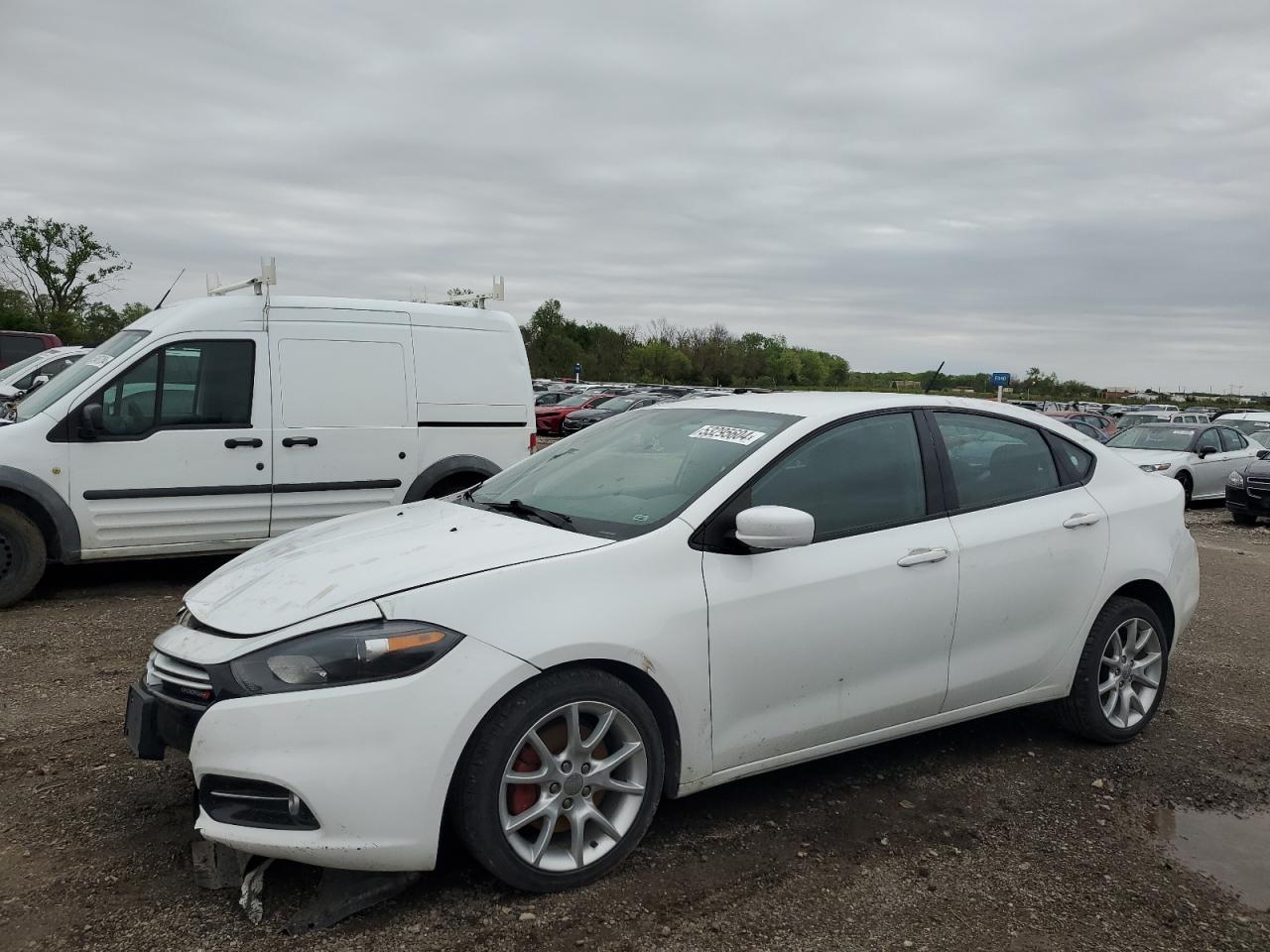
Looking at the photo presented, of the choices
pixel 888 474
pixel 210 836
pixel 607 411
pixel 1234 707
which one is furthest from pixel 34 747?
pixel 607 411

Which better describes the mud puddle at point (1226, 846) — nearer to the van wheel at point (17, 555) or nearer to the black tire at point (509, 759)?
the black tire at point (509, 759)

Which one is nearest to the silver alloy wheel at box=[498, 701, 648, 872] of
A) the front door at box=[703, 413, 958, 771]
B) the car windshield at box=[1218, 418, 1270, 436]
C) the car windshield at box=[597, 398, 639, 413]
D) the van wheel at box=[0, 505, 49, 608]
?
the front door at box=[703, 413, 958, 771]

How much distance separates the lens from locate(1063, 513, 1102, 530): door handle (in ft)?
13.9

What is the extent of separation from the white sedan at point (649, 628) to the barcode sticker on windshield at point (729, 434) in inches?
1.6

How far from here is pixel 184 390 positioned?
695 cm

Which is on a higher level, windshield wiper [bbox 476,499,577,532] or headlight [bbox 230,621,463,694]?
windshield wiper [bbox 476,499,577,532]

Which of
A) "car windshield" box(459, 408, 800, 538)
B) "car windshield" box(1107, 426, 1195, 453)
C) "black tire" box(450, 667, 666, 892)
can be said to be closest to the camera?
"black tire" box(450, 667, 666, 892)

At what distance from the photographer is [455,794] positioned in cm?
289

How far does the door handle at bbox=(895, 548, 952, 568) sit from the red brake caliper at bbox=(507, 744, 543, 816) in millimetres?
1533

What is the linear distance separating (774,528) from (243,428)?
5.06 m

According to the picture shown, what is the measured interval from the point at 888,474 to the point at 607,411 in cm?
2529

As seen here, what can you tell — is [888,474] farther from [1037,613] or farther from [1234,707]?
[1234,707]

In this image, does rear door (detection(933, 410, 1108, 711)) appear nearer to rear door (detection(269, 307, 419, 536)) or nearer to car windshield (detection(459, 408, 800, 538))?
car windshield (detection(459, 408, 800, 538))

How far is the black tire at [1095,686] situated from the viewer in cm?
434
